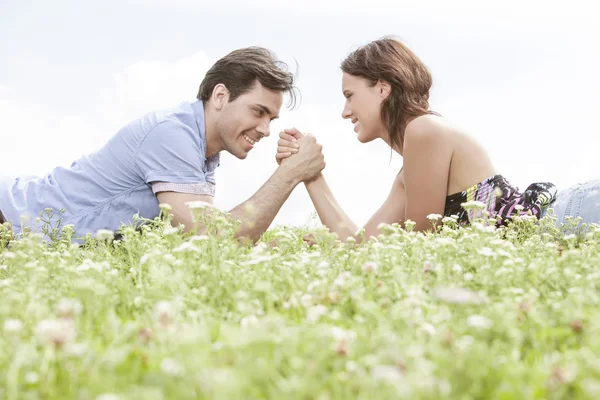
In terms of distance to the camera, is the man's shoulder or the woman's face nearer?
the man's shoulder

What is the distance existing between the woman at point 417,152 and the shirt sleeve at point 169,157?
1265 mm

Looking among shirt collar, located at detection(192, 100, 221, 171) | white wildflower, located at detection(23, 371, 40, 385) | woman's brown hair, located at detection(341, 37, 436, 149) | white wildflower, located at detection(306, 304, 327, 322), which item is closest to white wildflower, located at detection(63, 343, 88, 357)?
white wildflower, located at detection(23, 371, 40, 385)

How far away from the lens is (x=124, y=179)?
5746 millimetres

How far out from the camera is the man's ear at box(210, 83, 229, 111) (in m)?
6.22

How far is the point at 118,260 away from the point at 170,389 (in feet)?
8.50

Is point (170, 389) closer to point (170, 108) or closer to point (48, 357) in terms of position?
point (48, 357)

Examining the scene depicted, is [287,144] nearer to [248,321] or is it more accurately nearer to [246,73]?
[246,73]

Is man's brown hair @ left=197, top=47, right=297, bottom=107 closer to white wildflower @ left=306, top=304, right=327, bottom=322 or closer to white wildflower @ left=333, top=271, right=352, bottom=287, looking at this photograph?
white wildflower @ left=333, top=271, right=352, bottom=287

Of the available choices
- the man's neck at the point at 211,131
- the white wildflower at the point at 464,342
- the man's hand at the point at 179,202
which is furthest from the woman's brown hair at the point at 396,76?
the white wildflower at the point at 464,342

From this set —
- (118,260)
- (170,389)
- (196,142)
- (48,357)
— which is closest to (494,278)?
(170,389)

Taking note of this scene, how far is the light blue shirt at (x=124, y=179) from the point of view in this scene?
5.39 m

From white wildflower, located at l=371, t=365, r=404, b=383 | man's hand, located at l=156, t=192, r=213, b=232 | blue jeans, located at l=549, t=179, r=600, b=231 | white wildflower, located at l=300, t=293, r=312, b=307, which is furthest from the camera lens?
blue jeans, located at l=549, t=179, r=600, b=231

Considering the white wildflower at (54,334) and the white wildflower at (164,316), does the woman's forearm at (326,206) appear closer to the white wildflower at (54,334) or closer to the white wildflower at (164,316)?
the white wildflower at (164,316)

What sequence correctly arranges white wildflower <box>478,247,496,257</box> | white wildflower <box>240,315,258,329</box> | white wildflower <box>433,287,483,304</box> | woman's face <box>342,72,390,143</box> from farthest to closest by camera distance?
woman's face <box>342,72,390,143</box> < white wildflower <box>478,247,496,257</box> < white wildflower <box>240,315,258,329</box> < white wildflower <box>433,287,483,304</box>
